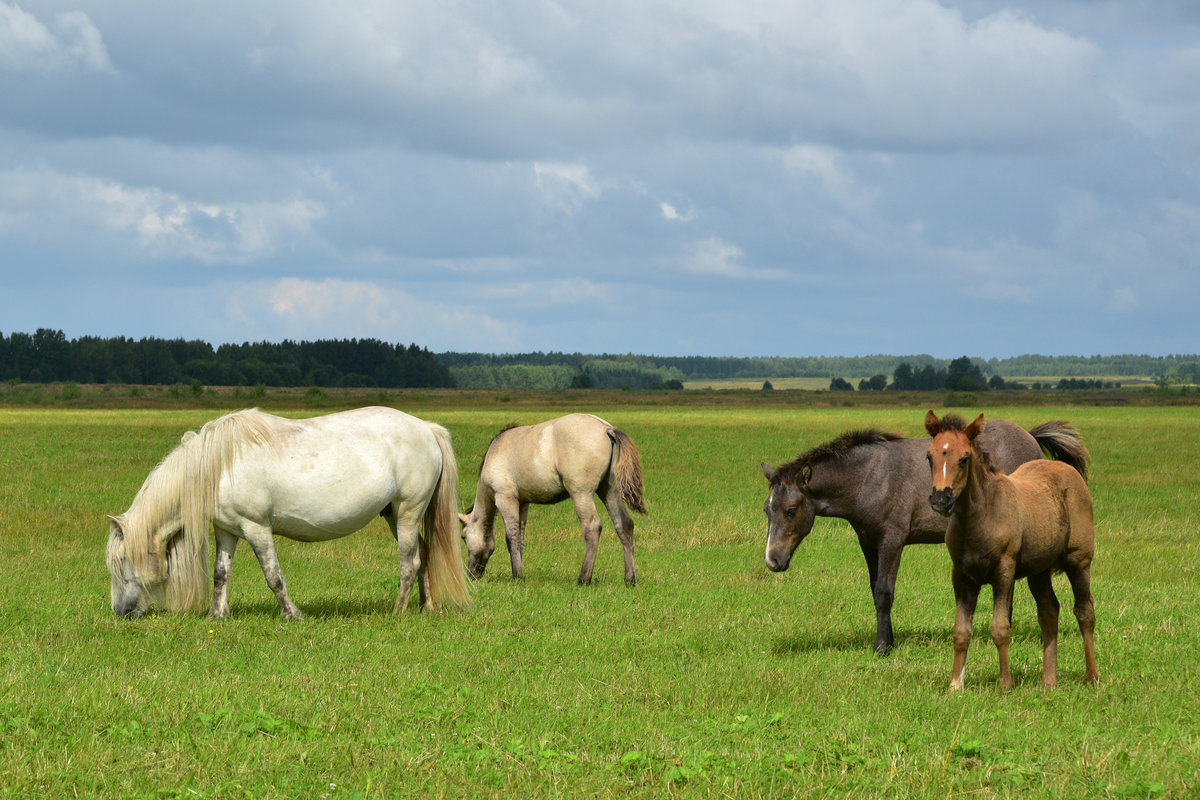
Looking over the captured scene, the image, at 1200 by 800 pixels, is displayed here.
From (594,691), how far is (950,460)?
10.8ft

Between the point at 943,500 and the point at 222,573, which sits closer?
the point at 943,500

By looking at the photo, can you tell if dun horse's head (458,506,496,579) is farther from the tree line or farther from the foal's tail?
the tree line

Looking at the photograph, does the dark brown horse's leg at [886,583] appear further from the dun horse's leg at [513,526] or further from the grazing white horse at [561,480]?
the dun horse's leg at [513,526]

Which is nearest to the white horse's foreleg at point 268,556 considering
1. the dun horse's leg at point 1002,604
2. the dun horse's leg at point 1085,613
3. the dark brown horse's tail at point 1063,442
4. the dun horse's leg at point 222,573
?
the dun horse's leg at point 222,573

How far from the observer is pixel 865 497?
9.49 meters

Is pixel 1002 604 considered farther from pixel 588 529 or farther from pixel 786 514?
pixel 588 529

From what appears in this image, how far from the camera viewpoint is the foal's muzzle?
7.16 metres

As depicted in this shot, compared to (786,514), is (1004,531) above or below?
above

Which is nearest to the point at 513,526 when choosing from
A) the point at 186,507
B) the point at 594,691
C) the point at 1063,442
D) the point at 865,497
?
the point at 186,507

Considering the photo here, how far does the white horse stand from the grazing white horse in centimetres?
303

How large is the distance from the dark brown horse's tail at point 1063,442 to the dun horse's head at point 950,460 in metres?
4.30

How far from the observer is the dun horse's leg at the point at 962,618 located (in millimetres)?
7875

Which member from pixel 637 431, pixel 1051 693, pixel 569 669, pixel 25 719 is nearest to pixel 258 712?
pixel 25 719

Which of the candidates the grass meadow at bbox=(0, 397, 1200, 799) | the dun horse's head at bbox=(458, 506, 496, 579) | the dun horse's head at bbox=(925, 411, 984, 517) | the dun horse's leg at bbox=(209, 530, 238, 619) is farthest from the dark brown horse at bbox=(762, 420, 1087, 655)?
the dun horse's head at bbox=(458, 506, 496, 579)
